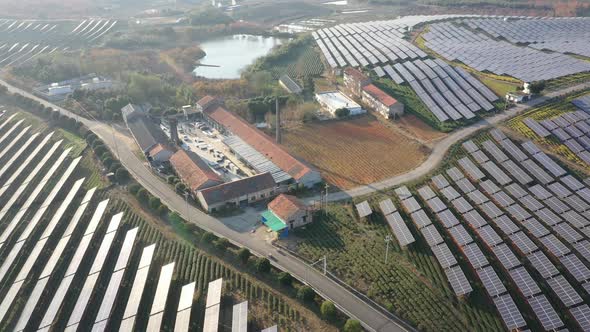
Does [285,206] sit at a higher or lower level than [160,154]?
higher

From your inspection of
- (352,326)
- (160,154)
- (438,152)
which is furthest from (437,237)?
(160,154)

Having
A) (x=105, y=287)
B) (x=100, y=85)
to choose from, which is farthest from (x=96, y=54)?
(x=105, y=287)

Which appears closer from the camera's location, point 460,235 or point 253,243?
point 460,235

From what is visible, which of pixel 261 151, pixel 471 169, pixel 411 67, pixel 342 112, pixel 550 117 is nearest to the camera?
pixel 471 169

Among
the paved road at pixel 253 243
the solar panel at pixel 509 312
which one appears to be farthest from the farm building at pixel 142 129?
the solar panel at pixel 509 312

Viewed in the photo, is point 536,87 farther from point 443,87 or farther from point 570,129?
point 443,87

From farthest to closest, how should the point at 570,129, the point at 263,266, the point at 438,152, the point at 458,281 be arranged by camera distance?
the point at 438,152
the point at 570,129
the point at 263,266
the point at 458,281

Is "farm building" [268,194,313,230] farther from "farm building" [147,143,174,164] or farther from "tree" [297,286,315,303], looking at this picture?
"farm building" [147,143,174,164]

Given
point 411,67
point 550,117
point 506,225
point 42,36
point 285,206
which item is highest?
point 550,117
